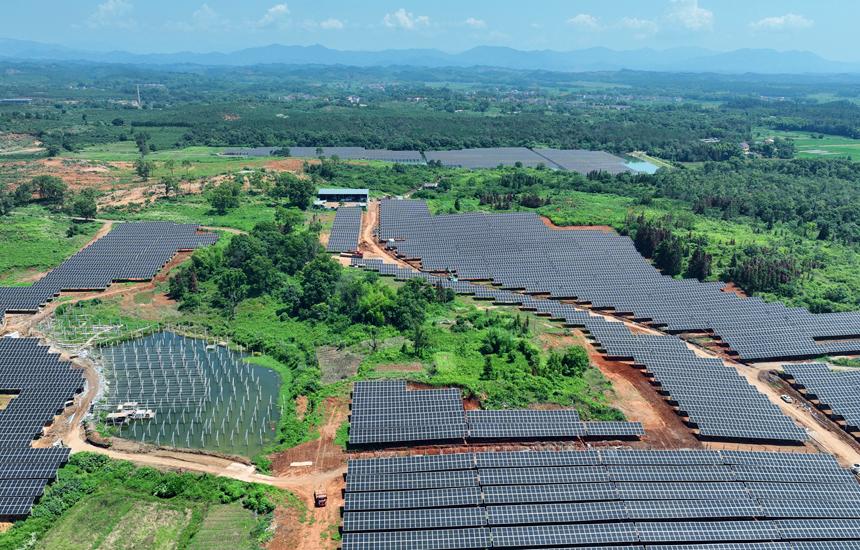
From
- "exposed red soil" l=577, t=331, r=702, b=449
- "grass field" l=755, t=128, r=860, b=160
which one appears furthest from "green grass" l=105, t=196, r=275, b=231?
"grass field" l=755, t=128, r=860, b=160

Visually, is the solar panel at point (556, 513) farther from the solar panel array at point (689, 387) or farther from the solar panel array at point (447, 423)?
the solar panel array at point (689, 387)

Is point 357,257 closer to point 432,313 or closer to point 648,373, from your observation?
point 432,313

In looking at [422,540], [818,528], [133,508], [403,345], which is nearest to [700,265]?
[403,345]

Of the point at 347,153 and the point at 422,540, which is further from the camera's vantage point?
the point at 347,153

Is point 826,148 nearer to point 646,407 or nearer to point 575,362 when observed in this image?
point 575,362

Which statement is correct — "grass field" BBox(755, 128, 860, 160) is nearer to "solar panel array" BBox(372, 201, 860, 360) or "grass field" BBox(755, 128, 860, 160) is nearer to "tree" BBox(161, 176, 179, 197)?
"solar panel array" BBox(372, 201, 860, 360)

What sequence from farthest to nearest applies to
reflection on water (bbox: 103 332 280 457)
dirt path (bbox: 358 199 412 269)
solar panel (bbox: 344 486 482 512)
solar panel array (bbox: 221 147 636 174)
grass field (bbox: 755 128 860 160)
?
grass field (bbox: 755 128 860 160)
solar panel array (bbox: 221 147 636 174)
dirt path (bbox: 358 199 412 269)
reflection on water (bbox: 103 332 280 457)
solar panel (bbox: 344 486 482 512)

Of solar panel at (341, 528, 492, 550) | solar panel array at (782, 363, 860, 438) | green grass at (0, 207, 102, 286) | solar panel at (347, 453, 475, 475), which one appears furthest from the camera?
green grass at (0, 207, 102, 286)
